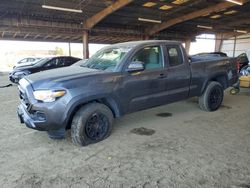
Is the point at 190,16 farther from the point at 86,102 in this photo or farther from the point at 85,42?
the point at 86,102

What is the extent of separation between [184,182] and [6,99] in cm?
696

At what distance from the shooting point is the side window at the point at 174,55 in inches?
178

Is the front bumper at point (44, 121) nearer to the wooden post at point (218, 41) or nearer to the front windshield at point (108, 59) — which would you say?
the front windshield at point (108, 59)

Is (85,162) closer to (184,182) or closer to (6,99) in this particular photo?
(184,182)

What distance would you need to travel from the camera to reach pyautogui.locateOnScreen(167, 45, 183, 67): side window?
452cm

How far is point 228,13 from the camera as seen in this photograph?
17.8m

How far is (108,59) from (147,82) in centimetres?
90

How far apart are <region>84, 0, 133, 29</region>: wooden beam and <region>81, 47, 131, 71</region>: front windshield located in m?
9.37

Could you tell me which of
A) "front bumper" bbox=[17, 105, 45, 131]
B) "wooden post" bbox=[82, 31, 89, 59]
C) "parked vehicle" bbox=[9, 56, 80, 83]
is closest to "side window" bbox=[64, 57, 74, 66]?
"parked vehicle" bbox=[9, 56, 80, 83]

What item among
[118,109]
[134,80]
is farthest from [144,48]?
[118,109]

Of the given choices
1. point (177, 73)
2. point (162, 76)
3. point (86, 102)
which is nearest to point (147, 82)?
→ point (162, 76)

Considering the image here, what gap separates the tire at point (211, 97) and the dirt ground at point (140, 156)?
57 centimetres

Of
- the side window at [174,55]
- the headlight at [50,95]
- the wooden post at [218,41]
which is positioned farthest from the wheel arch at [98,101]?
the wooden post at [218,41]

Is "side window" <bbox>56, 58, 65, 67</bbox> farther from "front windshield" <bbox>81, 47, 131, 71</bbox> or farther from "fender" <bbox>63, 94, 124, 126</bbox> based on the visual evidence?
"fender" <bbox>63, 94, 124, 126</bbox>
